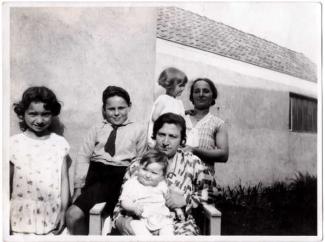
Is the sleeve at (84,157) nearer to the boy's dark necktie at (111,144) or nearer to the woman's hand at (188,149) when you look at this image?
the boy's dark necktie at (111,144)

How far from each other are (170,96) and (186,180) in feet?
2.18

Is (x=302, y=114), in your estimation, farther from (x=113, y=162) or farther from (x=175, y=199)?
(x=113, y=162)

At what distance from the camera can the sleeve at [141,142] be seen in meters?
3.53

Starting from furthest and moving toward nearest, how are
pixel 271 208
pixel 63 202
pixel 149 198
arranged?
pixel 271 208 → pixel 63 202 → pixel 149 198

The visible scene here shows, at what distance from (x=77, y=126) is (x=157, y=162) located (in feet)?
2.26

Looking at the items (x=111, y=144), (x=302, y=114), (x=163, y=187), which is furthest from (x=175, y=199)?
(x=302, y=114)

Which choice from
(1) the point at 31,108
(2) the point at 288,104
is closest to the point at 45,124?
(1) the point at 31,108

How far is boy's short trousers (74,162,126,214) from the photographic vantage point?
11.5ft

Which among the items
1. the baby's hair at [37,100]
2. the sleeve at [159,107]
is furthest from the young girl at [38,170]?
the sleeve at [159,107]

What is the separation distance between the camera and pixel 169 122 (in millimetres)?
3520

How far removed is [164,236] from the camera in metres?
3.48

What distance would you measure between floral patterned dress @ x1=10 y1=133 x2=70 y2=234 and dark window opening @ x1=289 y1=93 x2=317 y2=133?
71.5 inches

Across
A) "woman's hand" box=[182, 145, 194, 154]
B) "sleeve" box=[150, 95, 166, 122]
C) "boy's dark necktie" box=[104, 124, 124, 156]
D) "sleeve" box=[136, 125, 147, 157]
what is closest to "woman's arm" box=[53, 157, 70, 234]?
"boy's dark necktie" box=[104, 124, 124, 156]

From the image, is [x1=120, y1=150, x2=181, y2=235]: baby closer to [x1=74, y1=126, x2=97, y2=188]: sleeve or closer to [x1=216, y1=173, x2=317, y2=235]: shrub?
[x1=74, y1=126, x2=97, y2=188]: sleeve
